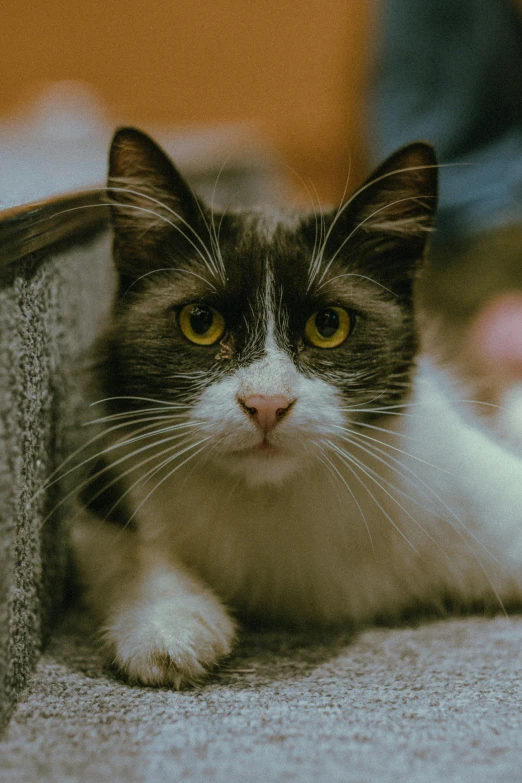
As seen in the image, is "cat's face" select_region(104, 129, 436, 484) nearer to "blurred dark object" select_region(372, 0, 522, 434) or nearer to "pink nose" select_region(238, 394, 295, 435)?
"pink nose" select_region(238, 394, 295, 435)

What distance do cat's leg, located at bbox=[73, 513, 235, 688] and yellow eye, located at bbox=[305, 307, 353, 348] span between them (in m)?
0.34

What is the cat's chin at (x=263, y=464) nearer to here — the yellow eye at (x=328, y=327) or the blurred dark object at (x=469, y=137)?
the yellow eye at (x=328, y=327)

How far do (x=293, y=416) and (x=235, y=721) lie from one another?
12.1 inches

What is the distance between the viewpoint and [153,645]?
2.59ft

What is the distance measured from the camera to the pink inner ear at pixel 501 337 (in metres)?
1.54

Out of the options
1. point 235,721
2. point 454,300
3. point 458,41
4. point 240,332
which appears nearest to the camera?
point 235,721

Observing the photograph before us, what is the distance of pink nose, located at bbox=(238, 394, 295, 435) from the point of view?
76 centimetres

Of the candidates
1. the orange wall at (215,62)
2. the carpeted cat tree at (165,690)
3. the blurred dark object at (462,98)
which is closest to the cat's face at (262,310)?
the carpeted cat tree at (165,690)

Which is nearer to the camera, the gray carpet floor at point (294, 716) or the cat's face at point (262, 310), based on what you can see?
the gray carpet floor at point (294, 716)

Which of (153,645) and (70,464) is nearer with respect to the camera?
(153,645)

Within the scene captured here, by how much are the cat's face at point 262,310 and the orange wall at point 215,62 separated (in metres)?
1.64

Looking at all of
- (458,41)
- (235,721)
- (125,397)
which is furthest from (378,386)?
(458,41)

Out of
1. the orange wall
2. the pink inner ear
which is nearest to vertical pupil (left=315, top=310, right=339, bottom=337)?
the pink inner ear

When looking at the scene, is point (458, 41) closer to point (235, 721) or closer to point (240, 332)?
point (240, 332)
